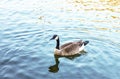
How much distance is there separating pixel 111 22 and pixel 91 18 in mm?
1652

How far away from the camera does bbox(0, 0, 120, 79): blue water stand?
14508 mm

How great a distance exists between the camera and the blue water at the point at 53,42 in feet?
47.6

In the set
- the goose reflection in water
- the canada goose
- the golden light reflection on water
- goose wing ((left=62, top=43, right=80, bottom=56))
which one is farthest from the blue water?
goose wing ((left=62, top=43, right=80, bottom=56))

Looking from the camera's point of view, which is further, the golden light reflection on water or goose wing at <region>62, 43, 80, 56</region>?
the golden light reflection on water

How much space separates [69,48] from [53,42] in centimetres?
167

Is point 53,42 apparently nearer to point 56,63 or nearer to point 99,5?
point 56,63

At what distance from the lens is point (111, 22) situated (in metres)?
22.2

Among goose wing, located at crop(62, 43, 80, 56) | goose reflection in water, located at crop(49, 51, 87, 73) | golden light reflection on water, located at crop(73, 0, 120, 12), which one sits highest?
golden light reflection on water, located at crop(73, 0, 120, 12)

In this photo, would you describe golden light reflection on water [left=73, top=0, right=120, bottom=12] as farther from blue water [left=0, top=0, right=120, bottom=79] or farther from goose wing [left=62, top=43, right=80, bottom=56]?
goose wing [left=62, top=43, right=80, bottom=56]

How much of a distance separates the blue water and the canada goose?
38cm

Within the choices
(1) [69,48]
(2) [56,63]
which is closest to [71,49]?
(1) [69,48]

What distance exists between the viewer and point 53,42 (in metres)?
18.6

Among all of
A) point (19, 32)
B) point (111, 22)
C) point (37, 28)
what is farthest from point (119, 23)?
point (19, 32)

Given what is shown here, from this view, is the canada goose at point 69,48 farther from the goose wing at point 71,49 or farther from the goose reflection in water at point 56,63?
the goose reflection in water at point 56,63
